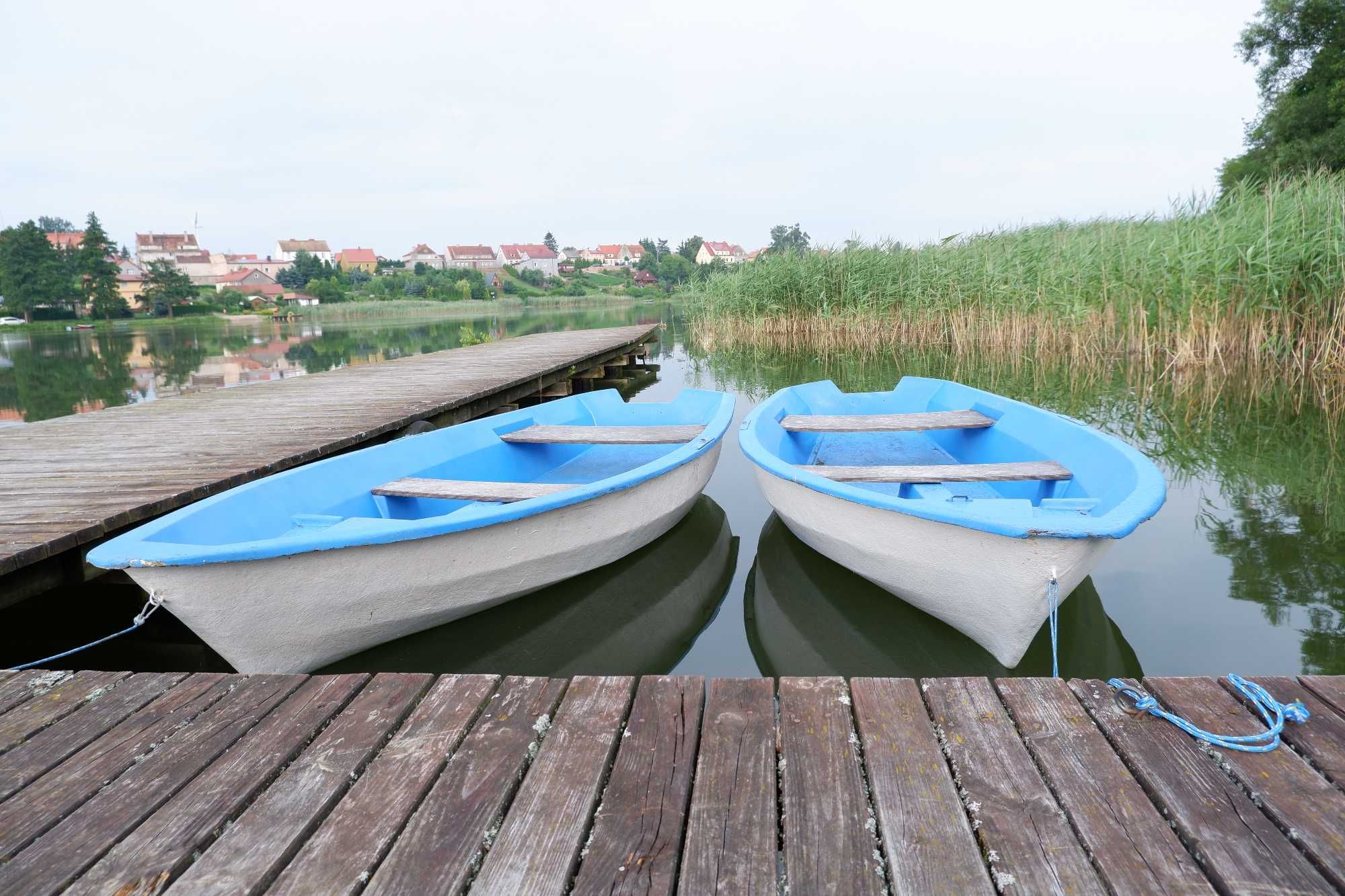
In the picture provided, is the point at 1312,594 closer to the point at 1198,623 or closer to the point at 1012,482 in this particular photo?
the point at 1198,623

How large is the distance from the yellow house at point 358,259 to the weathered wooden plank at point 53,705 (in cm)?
8570

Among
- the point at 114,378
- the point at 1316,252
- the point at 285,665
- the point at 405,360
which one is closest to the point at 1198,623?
the point at 285,665

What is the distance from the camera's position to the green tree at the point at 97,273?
4059 cm

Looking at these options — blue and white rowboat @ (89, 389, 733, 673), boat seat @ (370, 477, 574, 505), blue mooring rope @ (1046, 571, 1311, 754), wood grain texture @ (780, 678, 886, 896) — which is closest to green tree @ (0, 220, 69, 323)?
blue and white rowboat @ (89, 389, 733, 673)

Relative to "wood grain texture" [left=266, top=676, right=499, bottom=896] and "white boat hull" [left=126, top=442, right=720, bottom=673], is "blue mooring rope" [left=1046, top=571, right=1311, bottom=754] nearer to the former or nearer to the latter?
"wood grain texture" [left=266, top=676, right=499, bottom=896]

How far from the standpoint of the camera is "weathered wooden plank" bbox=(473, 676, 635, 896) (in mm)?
1218

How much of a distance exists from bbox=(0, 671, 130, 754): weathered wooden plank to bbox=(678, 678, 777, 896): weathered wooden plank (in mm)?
1617

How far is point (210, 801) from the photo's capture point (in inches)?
56.2

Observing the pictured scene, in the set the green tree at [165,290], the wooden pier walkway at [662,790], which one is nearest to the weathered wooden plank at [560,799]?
the wooden pier walkway at [662,790]

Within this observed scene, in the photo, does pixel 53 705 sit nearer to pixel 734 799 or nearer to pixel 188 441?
pixel 734 799

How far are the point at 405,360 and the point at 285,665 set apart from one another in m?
8.25

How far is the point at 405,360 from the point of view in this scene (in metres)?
10.2

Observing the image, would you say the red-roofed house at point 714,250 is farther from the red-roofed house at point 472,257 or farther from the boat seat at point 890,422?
the boat seat at point 890,422

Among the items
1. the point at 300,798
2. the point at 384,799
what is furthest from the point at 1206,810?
the point at 300,798
